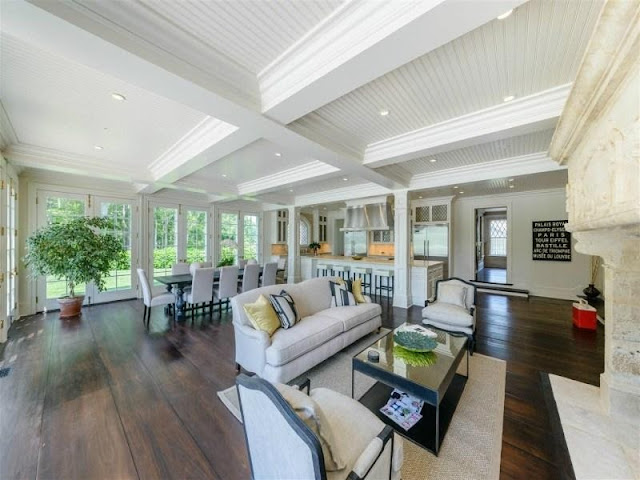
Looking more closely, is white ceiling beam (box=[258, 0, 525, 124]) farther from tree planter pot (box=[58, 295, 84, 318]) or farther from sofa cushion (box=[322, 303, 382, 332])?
tree planter pot (box=[58, 295, 84, 318])

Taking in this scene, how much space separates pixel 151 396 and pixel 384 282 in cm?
522

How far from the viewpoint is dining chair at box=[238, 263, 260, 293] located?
5.06m

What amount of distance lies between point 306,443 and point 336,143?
3.18 m

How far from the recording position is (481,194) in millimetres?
6910

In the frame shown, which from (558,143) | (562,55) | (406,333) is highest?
(562,55)

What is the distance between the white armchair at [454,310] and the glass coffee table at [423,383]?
736mm

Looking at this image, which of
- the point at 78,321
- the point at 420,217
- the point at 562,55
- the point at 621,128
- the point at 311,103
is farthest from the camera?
the point at 420,217

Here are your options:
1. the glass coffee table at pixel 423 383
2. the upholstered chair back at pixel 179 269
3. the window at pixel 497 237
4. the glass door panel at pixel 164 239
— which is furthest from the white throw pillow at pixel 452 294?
the window at pixel 497 237

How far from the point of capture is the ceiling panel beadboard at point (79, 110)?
6.82 ft

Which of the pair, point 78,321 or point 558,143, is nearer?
point 558,143

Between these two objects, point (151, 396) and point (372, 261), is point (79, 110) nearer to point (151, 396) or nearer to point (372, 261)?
point (151, 396)

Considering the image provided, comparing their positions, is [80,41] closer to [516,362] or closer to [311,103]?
[311,103]

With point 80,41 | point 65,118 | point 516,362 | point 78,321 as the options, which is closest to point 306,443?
point 80,41

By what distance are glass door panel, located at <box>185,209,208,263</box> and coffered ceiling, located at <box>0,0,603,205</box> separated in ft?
10.2
